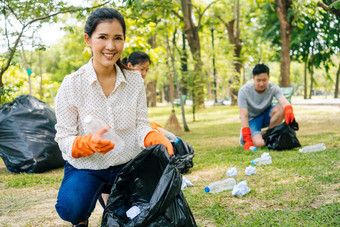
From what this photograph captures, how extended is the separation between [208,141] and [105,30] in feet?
15.2

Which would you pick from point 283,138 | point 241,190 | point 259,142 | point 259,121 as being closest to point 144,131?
point 241,190

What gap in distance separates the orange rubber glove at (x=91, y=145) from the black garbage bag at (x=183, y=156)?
1946 mm

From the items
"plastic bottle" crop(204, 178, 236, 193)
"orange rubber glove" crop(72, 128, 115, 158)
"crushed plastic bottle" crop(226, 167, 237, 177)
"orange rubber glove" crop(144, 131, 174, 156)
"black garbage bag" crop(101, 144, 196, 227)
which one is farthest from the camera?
"crushed plastic bottle" crop(226, 167, 237, 177)

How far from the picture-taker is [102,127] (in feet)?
5.92

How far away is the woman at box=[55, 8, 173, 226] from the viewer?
1829mm

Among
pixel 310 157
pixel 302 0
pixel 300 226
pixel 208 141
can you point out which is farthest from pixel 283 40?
pixel 300 226

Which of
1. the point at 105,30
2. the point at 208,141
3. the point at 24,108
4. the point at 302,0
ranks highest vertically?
the point at 302,0

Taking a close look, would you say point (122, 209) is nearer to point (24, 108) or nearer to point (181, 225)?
point (181, 225)

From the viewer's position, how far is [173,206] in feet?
5.32

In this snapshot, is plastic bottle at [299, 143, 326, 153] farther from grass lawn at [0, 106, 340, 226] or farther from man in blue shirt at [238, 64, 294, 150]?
man in blue shirt at [238, 64, 294, 150]

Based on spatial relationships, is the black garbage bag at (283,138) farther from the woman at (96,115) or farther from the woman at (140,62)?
the woman at (96,115)

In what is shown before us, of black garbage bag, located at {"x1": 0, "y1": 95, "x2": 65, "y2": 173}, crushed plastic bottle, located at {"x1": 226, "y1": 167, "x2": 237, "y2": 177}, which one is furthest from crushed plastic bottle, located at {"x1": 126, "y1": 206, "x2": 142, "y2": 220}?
black garbage bag, located at {"x1": 0, "y1": 95, "x2": 65, "y2": 173}

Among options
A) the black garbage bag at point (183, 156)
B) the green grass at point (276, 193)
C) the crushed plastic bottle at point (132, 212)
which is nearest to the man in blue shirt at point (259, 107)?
the green grass at point (276, 193)

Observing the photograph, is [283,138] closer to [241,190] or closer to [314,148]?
[314,148]
